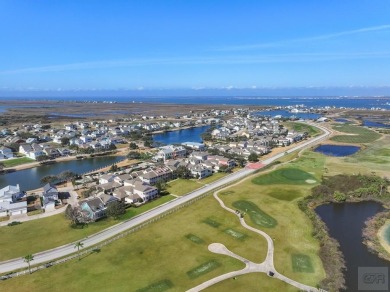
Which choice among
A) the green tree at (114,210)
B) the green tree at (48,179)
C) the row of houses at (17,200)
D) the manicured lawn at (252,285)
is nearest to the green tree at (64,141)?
the green tree at (48,179)

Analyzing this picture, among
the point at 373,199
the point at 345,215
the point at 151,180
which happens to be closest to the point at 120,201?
the point at 151,180

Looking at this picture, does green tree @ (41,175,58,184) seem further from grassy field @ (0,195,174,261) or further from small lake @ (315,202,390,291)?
small lake @ (315,202,390,291)

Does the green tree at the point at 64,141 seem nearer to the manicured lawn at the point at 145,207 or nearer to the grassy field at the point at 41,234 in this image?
the grassy field at the point at 41,234

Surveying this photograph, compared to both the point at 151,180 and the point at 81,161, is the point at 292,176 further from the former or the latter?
the point at 81,161

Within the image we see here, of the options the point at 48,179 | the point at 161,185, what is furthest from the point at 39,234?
the point at 48,179

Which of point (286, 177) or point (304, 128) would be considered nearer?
point (286, 177)

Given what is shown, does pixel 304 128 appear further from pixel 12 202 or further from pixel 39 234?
pixel 39 234
